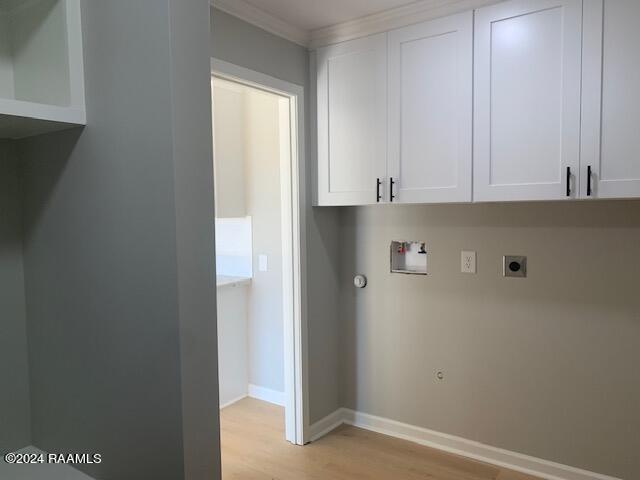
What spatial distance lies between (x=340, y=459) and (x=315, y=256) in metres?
1.23

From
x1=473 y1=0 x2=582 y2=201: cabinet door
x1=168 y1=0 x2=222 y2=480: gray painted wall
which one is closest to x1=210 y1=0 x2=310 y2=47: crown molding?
x1=473 y1=0 x2=582 y2=201: cabinet door

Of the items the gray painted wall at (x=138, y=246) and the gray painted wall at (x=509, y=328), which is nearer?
the gray painted wall at (x=138, y=246)

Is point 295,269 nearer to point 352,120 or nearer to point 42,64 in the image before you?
point 352,120

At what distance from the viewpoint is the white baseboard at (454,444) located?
264cm

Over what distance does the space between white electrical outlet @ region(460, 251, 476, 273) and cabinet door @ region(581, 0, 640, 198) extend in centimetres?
77

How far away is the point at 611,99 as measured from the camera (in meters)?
2.12

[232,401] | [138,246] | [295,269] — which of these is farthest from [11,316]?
[232,401]

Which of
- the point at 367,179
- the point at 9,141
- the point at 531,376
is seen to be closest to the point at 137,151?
the point at 9,141

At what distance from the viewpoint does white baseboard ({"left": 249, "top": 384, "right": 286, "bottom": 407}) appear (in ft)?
12.5

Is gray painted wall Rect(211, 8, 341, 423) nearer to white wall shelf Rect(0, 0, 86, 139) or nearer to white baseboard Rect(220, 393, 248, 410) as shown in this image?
white baseboard Rect(220, 393, 248, 410)

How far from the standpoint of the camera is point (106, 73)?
115cm

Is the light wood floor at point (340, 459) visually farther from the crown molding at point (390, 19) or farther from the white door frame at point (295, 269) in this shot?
the crown molding at point (390, 19)

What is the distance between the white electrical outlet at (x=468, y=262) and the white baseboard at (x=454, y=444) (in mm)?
1013

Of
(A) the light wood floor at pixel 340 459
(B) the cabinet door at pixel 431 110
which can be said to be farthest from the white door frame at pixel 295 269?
(B) the cabinet door at pixel 431 110
